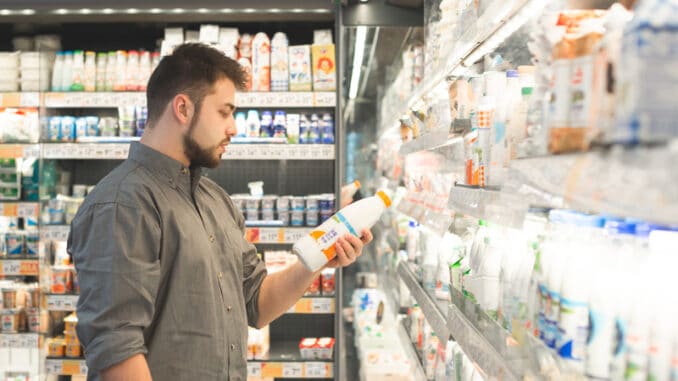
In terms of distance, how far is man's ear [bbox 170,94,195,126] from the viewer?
2.06 m

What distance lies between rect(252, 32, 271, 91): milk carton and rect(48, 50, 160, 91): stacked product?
0.58 m

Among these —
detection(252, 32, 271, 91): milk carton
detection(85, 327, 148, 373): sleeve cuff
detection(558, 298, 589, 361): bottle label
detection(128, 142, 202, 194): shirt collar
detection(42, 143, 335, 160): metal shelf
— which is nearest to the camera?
detection(558, 298, 589, 361): bottle label

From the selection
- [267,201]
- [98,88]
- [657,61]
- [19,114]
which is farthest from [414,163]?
[657,61]

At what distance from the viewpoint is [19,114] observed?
3.75m

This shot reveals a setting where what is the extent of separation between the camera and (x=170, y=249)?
1.96 meters

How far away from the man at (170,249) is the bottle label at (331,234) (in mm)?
29

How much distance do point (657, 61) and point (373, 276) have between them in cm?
585

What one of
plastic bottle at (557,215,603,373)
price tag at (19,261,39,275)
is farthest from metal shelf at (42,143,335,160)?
plastic bottle at (557,215,603,373)

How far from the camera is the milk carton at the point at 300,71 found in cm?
368

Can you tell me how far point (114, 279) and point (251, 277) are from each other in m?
0.75

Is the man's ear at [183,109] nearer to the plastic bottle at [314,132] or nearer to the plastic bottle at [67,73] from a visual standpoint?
the plastic bottle at [314,132]

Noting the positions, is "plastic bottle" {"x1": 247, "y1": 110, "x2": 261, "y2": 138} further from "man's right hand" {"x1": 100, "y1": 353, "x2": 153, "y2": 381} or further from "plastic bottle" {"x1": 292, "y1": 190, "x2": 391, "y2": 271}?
"man's right hand" {"x1": 100, "y1": 353, "x2": 153, "y2": 381}

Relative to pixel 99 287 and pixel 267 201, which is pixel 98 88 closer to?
pixel 267 201

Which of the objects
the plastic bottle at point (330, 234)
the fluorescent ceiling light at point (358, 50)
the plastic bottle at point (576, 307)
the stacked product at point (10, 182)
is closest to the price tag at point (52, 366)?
the stacked product at point (10, 182)
